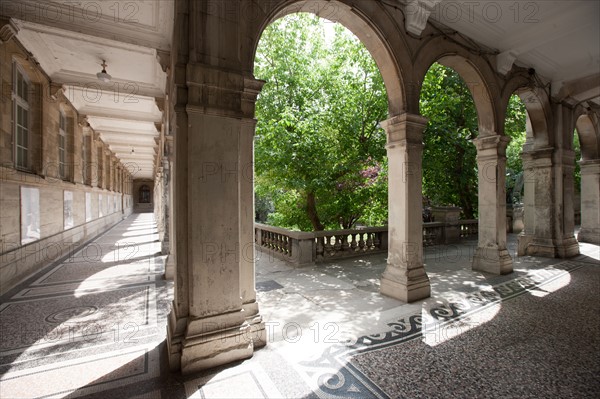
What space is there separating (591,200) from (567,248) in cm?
400

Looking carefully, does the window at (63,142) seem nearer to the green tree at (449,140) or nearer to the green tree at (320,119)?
the green tree at (320,119)

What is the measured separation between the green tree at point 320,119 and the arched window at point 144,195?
38663 millimetres

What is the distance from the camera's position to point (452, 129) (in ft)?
33.1

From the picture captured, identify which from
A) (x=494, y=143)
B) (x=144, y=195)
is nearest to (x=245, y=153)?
(x=494, y=143)

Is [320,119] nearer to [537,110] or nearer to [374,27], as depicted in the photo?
[374,27]

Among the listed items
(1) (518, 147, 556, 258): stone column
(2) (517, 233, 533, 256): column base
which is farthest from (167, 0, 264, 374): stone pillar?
(1) (518, 147, 556, 258): stone column

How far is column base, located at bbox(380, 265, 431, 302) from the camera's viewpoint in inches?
193

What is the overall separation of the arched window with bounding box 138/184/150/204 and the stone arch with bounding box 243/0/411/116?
4438 centimetres

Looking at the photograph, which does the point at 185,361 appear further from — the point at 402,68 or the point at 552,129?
the point at 552,129

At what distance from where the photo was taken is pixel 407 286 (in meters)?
4.88

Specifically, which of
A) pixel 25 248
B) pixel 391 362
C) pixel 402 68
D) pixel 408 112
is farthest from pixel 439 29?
pixel 25 248

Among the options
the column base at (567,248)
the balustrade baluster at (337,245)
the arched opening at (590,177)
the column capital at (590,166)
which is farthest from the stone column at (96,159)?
the column capital at (590,166)

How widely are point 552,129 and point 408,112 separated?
6.53 meters

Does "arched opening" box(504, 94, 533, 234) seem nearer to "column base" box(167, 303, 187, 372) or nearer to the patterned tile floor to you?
the patterned tile floor
